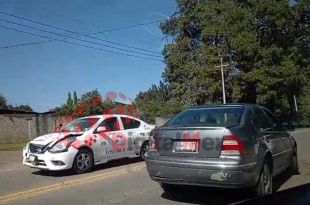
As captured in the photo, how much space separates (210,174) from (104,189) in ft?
9.30

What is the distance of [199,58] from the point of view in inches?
1829

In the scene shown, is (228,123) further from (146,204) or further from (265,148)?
(146,204)

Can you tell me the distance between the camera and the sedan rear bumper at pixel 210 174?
23.8 feet

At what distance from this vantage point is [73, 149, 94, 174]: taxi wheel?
39.1 feet

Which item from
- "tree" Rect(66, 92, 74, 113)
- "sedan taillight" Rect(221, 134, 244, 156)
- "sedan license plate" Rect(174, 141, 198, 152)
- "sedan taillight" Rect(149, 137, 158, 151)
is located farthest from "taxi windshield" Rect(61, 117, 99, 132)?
"tree" Rect(66, 92, 74, 113)

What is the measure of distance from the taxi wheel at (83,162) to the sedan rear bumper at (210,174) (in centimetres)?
452

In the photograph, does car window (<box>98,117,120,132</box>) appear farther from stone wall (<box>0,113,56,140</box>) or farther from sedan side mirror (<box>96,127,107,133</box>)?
stone wall (<box>0,113,56,140</box>)

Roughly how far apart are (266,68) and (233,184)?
34.4 meters

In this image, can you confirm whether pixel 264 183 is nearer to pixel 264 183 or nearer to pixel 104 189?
pixel 264 183

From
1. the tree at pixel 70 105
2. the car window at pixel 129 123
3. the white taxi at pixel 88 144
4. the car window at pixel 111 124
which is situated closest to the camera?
the white taxi at pixel 88 144

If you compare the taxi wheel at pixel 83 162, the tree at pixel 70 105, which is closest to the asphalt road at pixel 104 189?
the taxi wheel at pixel 83 162

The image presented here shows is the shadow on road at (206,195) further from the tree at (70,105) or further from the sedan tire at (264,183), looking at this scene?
the tree at (70,105)

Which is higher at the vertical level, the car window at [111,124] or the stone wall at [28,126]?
the stone wall at [28,126]

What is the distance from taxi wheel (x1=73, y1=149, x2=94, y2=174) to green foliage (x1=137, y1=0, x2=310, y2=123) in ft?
97.4
